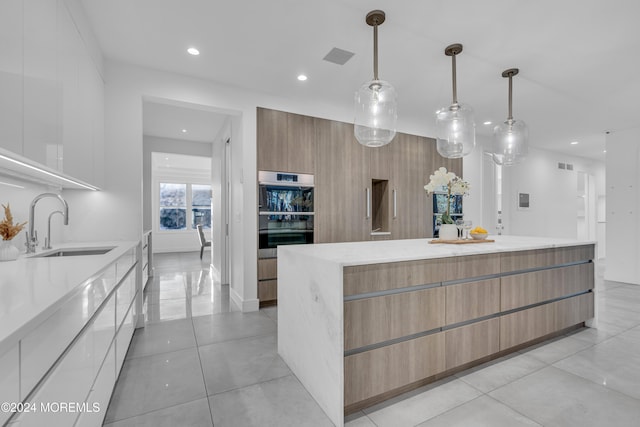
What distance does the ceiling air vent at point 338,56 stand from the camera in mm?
3043

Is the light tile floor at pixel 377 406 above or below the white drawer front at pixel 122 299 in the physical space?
below

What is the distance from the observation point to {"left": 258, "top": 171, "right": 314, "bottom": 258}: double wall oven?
3920 millimetres

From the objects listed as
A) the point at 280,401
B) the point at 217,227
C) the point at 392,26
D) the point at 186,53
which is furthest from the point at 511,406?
the point at 217,227

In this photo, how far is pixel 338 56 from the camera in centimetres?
314

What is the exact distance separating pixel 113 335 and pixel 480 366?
2645 millimetres

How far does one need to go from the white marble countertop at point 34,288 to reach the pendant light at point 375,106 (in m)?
2.13

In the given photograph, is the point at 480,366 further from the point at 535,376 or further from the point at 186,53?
the point at 186,53

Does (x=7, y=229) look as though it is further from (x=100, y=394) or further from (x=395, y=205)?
(x=395, y=205)

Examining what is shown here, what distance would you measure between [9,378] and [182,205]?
33.2 feet

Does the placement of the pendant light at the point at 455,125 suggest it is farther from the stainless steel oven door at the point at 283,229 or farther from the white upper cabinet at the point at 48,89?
the white upper cabinet at the point at 48,89

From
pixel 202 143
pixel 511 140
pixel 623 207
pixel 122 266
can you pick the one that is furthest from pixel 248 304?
pixel 623 207

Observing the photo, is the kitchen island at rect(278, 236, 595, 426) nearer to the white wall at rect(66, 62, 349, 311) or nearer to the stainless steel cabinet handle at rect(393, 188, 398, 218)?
the white wall at rect(66, 62, 349, 311)

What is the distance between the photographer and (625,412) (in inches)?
69.5

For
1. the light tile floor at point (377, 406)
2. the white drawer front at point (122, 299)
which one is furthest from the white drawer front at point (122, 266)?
the light tile floor at point (377, 406)
